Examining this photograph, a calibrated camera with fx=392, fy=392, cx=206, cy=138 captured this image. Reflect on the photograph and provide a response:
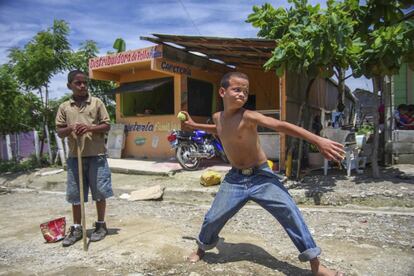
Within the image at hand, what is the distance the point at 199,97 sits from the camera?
12.4 m

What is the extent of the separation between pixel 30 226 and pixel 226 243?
9.02 feet

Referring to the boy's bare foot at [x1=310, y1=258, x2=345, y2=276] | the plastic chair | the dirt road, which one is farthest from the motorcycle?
Answer: the boy's bare foot at [x1=310, y1=258, x2=345, y2=276]

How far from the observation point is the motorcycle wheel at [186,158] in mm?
9180

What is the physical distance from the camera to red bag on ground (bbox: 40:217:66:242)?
170 inches

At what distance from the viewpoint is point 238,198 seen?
3.42 m

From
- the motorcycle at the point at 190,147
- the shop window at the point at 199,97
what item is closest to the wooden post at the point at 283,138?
the motorcycle at the point at 190,147

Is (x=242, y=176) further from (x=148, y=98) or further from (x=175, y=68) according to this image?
(x=148, y=98)

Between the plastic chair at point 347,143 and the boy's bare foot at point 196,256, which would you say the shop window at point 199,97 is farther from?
the boy's bare foot at point 196,256

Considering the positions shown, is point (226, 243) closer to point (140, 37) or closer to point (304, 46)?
point (304, 46)

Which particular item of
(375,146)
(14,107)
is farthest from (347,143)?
(14,107)

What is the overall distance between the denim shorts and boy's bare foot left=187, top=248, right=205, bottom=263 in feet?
4.08

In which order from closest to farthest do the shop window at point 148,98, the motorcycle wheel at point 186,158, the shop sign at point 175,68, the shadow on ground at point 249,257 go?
1. the shadow on ground at point 249,257
2. the motorcycle wheel at point 186,158
3. the shop sign at point 175,68
4. the shop window at point 148,98

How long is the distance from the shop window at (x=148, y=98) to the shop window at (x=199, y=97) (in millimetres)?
584

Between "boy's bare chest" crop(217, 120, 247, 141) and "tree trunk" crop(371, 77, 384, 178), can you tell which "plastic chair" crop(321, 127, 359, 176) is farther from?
"boy's bare chest" crop(217, 120, 247, 141)
